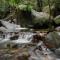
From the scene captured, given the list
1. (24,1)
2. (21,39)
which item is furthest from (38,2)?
(21,39)

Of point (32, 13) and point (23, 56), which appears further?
point (32, 13)

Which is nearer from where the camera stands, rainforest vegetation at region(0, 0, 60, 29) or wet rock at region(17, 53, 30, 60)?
wet rock at region(17, 53, 30, 60)

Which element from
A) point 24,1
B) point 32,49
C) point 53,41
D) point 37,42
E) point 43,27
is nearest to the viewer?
point 32,49

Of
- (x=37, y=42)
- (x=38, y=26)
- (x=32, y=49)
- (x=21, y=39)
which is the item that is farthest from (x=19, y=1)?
(x=32, y=49)

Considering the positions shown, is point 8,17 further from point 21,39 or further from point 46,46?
point 46,46

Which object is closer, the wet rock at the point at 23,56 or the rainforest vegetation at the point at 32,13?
the wet rock at the point at 23,56

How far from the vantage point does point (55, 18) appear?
1443 centimetres

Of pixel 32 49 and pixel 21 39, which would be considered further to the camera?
pixel 21 39

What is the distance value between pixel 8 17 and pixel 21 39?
6.11m

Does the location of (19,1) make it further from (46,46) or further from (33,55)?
(33,55)

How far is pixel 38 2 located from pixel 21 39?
290 inches

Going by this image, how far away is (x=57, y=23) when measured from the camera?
46.3 ft

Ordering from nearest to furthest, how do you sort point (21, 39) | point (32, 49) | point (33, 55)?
point (33, 55) < point (32, 49) < point (21, 39)

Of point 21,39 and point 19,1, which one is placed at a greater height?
point 19,1
